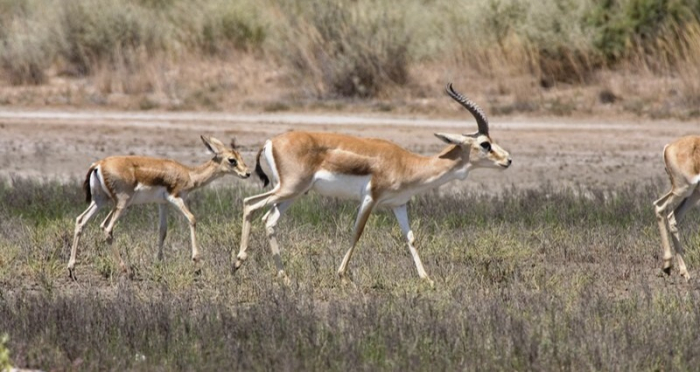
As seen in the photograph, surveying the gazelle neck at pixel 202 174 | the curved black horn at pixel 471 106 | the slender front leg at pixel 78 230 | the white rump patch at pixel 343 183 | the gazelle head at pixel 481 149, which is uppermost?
the curved black horn at pixel 471 106

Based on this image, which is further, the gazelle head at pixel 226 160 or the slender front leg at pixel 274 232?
the gazelle head at pixel 226 160

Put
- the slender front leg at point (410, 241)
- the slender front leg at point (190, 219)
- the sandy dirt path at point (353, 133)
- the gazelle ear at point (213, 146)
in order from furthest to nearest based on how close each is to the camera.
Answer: the sandy dirt path at point (353, 133)
the gazelle ear at point (213, 146)
the slender front leg at point (190, 219)
the slender front leg at point (410, 241)

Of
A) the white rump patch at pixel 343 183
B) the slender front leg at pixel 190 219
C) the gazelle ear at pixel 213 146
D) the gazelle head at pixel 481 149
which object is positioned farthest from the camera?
the gazelle ear at pixel 213 146

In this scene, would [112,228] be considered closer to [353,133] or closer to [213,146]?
[213,146]

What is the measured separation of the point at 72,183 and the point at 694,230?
731 centimetres

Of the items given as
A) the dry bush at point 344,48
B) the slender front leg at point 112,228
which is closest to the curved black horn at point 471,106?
the slender front leg at point 112,228

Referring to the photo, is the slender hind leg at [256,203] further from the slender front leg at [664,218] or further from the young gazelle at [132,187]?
the slender front leg at [664,218]

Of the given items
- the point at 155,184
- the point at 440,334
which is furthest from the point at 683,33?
the point at 440,334

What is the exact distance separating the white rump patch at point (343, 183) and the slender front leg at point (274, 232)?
436 mm

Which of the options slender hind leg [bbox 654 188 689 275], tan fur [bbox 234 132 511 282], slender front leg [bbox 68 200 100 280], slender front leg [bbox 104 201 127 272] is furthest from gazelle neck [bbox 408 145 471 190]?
slender front leg [bbox 68 200 100 280]

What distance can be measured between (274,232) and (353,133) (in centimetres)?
989

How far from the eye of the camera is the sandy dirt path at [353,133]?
18.1 metres

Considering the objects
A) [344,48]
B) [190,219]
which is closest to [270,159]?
[190,219]

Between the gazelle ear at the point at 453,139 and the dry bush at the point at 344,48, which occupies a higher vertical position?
the gazelle ear at the point at 453,139
